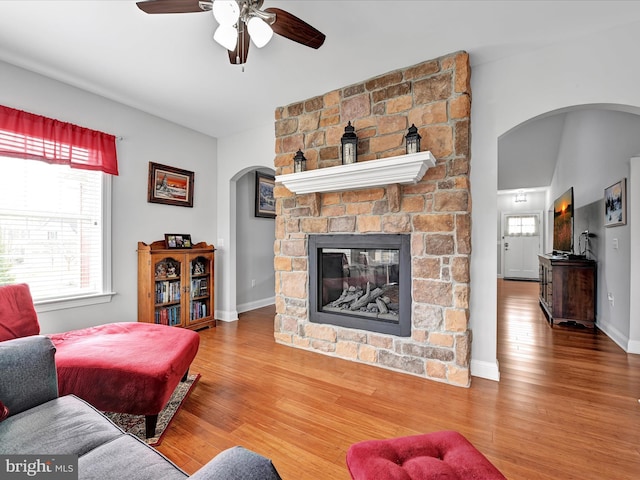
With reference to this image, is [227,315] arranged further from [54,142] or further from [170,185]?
[54,142]

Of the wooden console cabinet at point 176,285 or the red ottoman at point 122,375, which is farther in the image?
the wooden console cabinet at point 176,285

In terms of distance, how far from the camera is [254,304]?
4.96 m

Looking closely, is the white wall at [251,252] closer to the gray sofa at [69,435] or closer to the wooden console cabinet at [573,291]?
the gray sofa at [69,435]

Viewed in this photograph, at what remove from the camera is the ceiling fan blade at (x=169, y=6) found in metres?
1.50

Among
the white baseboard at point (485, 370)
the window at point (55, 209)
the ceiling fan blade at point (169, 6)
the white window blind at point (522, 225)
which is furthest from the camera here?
the white window blind at point (522, 225)

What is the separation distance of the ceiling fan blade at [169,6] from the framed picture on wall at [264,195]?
3.31m

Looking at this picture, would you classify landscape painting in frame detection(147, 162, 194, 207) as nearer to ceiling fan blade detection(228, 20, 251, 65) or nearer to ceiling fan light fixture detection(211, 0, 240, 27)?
ceiling fan blade detection(228, 20, 251, 65)

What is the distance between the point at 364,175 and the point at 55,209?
2899 mm

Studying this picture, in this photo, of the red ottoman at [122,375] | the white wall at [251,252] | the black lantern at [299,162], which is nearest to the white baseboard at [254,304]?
the white wall at [251,252]

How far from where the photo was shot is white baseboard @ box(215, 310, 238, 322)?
4.21 m

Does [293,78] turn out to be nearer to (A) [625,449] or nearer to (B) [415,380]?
(B) [415,380]

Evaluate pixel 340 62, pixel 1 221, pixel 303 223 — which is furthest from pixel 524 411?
pixel 1 221

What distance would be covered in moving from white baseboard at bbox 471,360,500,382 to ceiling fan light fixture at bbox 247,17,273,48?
2790 mm

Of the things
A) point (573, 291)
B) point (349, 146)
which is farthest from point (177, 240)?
point (573, 291)
